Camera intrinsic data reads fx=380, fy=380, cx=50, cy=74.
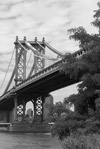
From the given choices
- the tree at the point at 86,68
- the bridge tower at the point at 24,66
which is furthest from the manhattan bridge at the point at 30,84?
the tree at the point at 86,68

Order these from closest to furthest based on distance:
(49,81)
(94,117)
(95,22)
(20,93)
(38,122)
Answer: (94,117) < (95,22) < (49,81) < (20,93) < (38,122)

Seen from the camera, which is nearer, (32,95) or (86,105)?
(86,105)

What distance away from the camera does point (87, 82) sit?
587 inches

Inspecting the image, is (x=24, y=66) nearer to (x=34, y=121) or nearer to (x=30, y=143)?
(x=34, y=121)

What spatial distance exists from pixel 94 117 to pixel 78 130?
2.61ft

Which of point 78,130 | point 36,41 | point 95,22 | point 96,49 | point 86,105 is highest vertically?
point 36,41

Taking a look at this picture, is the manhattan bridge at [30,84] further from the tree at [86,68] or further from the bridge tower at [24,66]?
the tree at [86,68]

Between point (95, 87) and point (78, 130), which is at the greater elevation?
point (95, 87)

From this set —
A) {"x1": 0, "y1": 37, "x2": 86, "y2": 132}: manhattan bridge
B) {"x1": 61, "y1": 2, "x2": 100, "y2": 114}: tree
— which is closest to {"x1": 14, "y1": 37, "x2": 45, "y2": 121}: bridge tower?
{"x1": 0, "y1": 37, "x2": 86, "y2": 132}: manhattan bridge

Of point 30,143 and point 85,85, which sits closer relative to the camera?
point 85,85

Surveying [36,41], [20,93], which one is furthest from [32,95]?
[36,41]

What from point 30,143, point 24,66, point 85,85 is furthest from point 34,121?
point 85,85

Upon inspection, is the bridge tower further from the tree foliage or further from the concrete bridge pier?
the tree foliage

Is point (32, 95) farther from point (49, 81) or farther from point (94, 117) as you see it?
point (94, 117)
